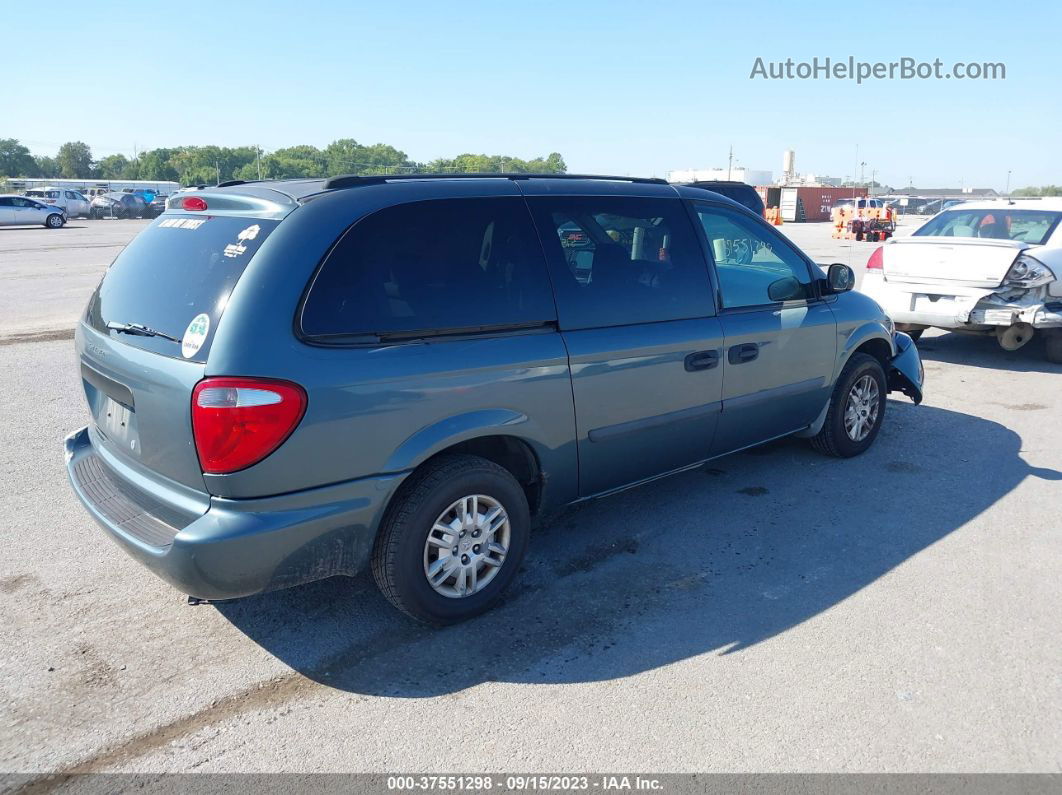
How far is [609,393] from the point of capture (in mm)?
3908

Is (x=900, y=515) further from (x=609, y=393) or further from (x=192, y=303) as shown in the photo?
(x=192, y=303)

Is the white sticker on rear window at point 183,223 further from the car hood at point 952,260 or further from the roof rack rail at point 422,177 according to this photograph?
the car hood at point 952,260

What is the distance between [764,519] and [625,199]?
77.9 inches

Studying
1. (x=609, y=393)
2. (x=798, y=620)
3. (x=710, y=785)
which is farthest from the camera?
(x=609, y=393)

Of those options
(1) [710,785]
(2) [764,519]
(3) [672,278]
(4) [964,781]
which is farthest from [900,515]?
(1) [710,785]

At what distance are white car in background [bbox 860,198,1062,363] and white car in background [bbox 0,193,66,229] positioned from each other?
3682cm

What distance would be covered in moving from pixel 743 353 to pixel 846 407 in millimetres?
1391

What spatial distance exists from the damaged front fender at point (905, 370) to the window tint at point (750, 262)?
4.27 feet

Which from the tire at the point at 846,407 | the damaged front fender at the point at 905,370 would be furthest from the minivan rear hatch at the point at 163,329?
the damaged front fender at the point at 905,370

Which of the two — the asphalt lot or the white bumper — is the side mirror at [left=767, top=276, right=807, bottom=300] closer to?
the asphalt lot

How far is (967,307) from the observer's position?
8.31m

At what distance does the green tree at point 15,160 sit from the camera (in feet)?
378

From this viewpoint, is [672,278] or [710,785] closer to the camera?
[710,785]

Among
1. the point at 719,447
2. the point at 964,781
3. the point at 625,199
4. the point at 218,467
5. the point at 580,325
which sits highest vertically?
the point at 625,199
